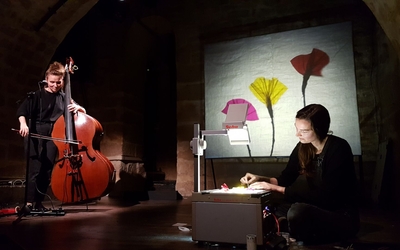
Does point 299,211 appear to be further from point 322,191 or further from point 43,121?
point 43,121

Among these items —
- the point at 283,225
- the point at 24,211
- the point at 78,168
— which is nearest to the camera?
the point at 283,225

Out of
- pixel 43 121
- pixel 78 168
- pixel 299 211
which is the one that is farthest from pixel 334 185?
pixel 43 121

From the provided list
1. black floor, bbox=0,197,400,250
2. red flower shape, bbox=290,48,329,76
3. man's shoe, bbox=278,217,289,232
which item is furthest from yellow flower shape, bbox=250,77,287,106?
man's shoe, bbox=278,217,289,232

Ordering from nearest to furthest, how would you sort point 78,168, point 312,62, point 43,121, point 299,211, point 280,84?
point 299,211
point 78,168
point 43,121
point 312,62
point 280,84

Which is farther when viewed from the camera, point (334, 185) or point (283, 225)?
point (283, 225)

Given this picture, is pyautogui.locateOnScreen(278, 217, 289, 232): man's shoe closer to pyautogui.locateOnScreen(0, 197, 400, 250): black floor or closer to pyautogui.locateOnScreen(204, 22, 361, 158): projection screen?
pyautogui.locateOnScreen(0, 197, 400, 250): black floor

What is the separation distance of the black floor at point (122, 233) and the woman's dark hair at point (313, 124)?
485 millimetres

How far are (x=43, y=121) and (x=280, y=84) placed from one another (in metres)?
3.23

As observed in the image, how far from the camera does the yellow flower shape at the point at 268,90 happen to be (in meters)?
4.56

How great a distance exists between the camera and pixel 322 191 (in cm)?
172

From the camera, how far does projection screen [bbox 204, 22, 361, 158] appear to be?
4.22m

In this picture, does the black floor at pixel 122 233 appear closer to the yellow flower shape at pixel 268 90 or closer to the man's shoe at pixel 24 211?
the man's shoe at pixel 24 211

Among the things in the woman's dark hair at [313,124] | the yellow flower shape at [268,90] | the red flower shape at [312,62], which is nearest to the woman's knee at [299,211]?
the woman's dark hair at [313,124]

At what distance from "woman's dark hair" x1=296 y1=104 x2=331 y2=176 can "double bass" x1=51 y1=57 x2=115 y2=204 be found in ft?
6.33
